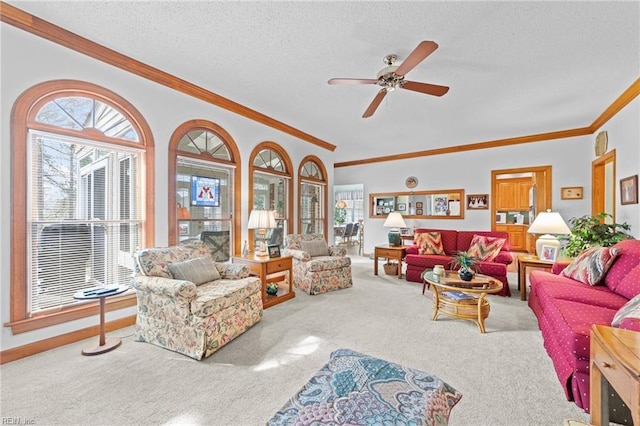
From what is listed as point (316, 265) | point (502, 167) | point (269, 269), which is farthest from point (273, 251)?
point (502, 167)

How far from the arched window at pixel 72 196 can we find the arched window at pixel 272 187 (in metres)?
1.61

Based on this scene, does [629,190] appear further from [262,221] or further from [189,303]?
[189,303]

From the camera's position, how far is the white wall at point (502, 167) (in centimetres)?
356

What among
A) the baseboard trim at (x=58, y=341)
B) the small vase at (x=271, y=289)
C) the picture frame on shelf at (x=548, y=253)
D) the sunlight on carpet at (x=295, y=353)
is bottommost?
the sunlight on carpet at (x=295, y=353)

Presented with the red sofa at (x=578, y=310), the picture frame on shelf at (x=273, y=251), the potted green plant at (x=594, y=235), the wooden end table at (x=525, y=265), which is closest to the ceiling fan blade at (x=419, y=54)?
the red sofa at (x=578, y=310)

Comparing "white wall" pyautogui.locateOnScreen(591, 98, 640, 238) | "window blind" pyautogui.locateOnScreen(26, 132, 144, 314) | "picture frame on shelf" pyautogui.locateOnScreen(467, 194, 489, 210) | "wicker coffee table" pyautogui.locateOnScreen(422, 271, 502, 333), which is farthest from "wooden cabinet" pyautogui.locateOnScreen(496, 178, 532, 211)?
"window blind" pyautogui.locateOnScreen(26, 132, 144, 314)

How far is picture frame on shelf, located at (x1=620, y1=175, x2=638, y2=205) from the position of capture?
10.8ft

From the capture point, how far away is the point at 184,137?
3543 mm

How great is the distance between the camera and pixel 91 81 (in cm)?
267

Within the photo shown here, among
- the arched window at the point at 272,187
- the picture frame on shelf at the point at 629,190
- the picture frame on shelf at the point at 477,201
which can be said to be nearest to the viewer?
the picture frame on shelf at the point at 629,190

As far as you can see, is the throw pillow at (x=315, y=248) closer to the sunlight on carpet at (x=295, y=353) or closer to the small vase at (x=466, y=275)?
the sunlight on carpet at (x=295, y=353)

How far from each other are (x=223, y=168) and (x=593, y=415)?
13.9 ft

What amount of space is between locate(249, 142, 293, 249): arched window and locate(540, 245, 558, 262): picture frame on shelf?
154 inches

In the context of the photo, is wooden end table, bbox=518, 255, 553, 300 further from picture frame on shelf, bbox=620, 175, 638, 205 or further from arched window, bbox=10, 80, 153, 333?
arched window, bbox=10, 80, 153, 333
